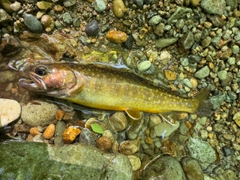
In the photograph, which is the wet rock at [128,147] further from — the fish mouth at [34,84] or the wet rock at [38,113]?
the fish mouth at [34,84]

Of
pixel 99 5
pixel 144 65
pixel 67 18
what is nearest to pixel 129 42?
pixel 144 65

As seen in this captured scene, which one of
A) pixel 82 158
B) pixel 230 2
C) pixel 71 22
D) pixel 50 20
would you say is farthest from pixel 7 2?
pixel 230 2

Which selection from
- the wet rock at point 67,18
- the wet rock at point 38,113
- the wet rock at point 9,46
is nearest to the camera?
the wet rock at point 38,113

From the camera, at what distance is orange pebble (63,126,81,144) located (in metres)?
4.14

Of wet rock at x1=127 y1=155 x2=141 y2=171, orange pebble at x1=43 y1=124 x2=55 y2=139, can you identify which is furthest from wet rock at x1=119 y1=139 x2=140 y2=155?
orange pebble at x1=43 y1=124 x2=55 y2=139

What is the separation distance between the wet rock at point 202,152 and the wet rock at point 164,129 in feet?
1.16

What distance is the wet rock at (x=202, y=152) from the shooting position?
4.62 metres

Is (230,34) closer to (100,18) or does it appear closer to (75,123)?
(100,18)

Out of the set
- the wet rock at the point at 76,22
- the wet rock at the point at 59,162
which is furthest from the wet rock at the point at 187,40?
the wet rock at the point at 59,162

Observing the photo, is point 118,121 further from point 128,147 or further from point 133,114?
point 128,147

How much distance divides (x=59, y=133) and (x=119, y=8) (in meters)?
2.13

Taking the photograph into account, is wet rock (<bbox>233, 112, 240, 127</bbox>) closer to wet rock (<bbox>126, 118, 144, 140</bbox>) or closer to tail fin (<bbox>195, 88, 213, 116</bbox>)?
tail fin (<bbox>195, 88, 213, 116</bbox>)

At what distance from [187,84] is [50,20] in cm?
243

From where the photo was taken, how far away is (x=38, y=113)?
4.11 m
